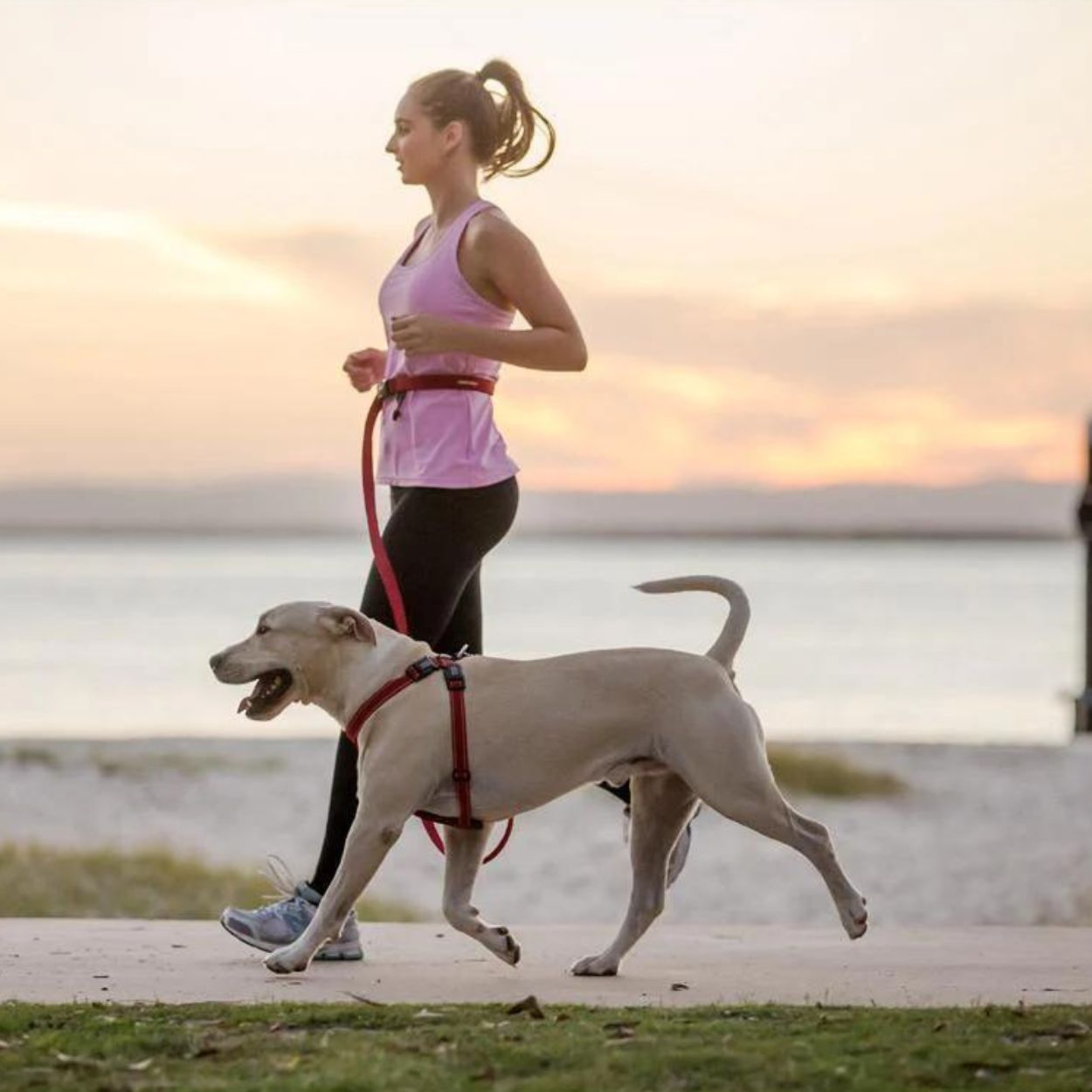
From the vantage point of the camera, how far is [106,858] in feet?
41.5

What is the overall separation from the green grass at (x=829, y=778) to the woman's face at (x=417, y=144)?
11.0 meters

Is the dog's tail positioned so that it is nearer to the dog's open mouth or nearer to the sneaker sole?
the dog's open mouth

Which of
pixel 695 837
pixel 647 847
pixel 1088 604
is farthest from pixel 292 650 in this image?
pixel 1088 604

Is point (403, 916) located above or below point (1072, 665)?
below

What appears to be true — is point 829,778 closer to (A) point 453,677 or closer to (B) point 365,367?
(B) point 365,367

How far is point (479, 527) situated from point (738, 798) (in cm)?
124

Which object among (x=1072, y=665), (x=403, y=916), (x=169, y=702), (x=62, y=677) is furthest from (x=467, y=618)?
(x=1072, y=665)

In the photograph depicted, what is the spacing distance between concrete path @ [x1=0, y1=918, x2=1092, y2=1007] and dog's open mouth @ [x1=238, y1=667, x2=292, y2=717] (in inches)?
29.4

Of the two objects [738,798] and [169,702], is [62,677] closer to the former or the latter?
[169,702]

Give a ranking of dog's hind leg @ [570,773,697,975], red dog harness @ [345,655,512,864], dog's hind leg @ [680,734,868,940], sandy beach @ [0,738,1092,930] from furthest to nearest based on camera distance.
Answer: sandy beach @ [0,738,1092,930]
dog's hind leg @ [570,773,697,975]
red dog harness @ [345,655,512,864]
dog's hind leg @ [680,734,868,940]

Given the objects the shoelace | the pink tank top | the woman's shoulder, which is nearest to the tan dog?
the shoelace

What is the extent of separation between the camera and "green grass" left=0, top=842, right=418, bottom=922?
1165 cm

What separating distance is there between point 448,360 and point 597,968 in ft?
5.98

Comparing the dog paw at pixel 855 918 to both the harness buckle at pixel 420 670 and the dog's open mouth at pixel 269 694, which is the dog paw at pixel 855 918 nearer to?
the harness buckle at pixel 420 670
